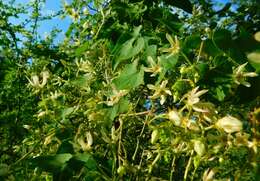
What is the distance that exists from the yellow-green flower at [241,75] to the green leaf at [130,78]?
0.81 feet

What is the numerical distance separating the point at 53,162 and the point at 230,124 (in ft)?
1.37

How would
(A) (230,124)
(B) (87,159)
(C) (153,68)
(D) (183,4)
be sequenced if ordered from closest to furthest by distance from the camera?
(A) (230,124), (B) (87,159), (C) (153,68), (D) (183,4)

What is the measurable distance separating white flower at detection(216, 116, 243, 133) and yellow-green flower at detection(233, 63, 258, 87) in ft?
0.40

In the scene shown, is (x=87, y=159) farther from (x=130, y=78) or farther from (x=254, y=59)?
(x=254, y=59)

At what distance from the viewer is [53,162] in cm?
122

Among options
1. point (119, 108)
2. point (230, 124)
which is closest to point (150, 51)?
point (119, 108)

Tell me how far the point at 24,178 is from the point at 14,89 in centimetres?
424

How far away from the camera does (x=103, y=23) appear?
1805 millimetres

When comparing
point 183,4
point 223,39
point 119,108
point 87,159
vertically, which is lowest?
point 87,159

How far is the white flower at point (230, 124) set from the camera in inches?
42.4

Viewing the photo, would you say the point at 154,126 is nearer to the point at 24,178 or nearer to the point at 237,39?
the point at 237,39

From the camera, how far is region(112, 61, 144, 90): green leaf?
1.33 meters

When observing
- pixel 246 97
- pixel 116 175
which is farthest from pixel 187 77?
pixel 116 175

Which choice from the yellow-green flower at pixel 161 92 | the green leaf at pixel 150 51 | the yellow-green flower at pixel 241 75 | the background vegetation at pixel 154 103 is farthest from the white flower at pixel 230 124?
the green leaf at pixel 150 51
